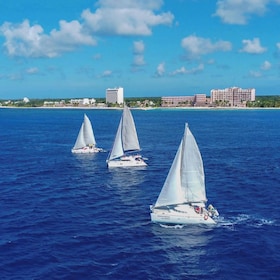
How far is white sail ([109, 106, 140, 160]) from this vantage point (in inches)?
4023

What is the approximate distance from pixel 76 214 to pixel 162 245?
1711 centimetres

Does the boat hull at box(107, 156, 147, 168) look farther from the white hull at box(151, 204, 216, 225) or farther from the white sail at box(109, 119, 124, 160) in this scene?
the white hull at box(151, 204, 216, 225)

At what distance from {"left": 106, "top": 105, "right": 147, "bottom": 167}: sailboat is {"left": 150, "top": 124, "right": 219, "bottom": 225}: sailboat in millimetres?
41743

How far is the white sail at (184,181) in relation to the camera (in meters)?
59.3

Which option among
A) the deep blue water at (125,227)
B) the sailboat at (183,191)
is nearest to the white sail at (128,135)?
the deep blue water at (125,227)

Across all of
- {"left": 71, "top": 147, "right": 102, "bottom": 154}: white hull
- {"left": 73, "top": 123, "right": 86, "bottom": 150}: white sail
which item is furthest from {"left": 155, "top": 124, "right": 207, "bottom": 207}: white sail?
{"left": 73, "top": 123, "right": 86, "bottom": 150}: white sail

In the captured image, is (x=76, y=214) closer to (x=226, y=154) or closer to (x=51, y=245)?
(x=51, y=245)

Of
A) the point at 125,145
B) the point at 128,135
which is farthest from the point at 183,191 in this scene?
the point at 128,135

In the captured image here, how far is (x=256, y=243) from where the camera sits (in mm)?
51844

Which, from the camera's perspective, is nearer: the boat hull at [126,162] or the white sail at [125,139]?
the boat hull at [126,162]

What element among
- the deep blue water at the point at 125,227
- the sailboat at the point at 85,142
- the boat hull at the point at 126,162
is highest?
the sailboat at the point at 85,142

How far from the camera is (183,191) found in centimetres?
5988

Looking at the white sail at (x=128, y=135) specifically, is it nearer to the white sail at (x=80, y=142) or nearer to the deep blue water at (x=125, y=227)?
the deep blue water at (x=125, y=227)

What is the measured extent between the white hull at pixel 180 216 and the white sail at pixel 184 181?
0.99 m
